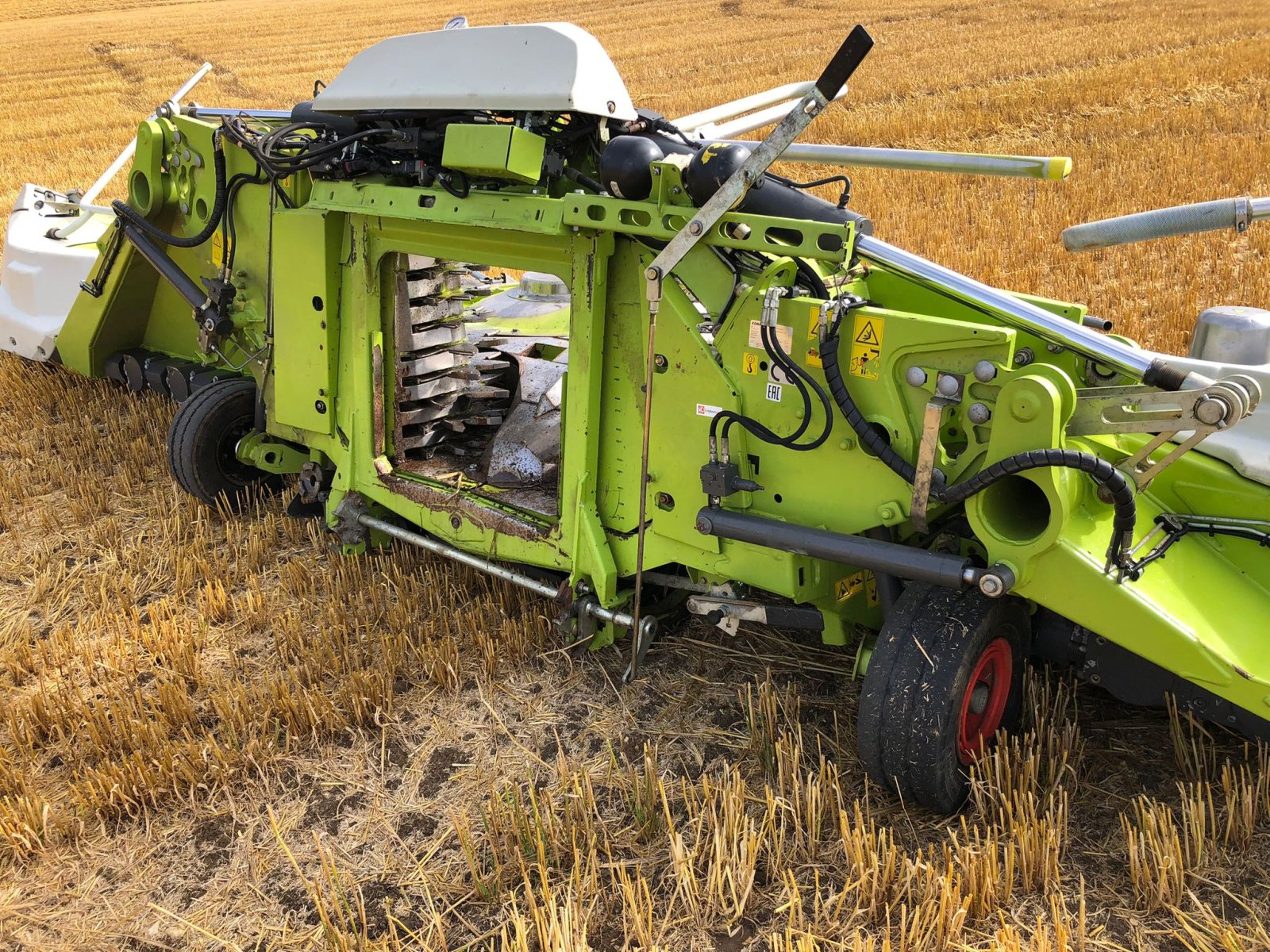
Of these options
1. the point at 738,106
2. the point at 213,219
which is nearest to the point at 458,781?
the point at 738,106

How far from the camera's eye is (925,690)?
9.37 ft

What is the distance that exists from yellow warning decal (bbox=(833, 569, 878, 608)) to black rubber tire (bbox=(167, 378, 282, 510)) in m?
2.95

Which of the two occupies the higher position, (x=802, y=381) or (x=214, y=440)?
(x=802, y=381)

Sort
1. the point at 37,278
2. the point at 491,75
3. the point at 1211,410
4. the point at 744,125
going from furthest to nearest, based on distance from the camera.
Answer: the point at 37,278
the point at 744,125
the point at 491,75
the point at 1211,410

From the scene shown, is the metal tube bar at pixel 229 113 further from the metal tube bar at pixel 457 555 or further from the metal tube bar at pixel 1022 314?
the metal tube bar at pixel 1022 314

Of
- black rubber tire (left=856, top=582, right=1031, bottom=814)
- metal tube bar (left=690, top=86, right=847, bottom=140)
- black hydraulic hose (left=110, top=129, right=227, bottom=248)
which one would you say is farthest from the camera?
A: black hydraulic hose (left=110, top=129, right=227, bottom=248)

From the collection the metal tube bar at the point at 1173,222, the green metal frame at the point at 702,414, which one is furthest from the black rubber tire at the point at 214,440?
the metal tube bar at the point at 1173,222

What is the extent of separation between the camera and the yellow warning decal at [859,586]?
3.39m

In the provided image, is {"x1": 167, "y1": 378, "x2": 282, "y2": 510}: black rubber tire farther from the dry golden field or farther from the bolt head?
the bolt head

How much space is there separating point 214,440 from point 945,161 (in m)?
3.38

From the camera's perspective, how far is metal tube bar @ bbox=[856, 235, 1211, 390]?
2795 mm

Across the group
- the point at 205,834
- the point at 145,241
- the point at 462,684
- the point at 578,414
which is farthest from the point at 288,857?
the point at 145,241

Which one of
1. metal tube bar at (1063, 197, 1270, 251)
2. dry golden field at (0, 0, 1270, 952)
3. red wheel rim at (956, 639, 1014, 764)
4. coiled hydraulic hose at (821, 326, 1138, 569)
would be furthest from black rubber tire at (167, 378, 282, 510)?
metal tube bar at (1063, 197, 1270, 251)

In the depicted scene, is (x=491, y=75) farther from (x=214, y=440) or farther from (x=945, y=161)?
(x=214, y=440)
